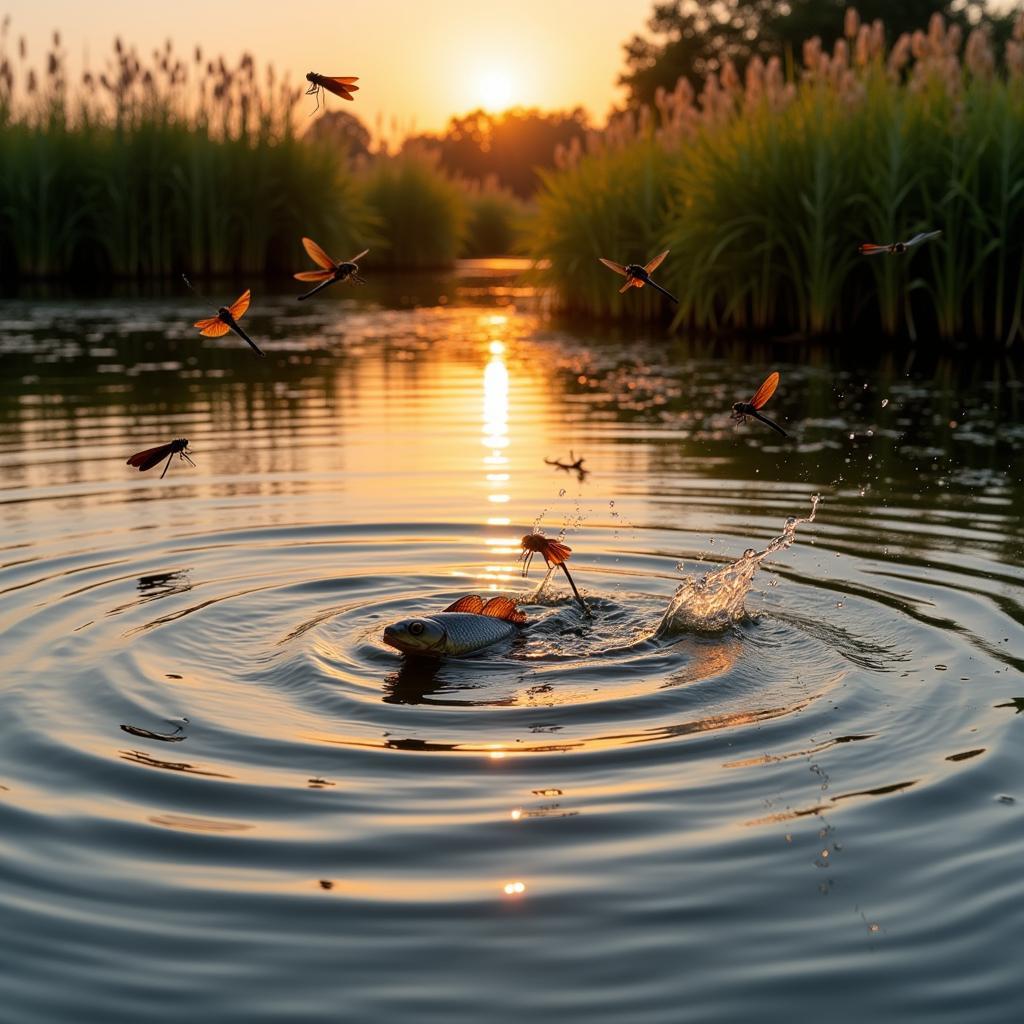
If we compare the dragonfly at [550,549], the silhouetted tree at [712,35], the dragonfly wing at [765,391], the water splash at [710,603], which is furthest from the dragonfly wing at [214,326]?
the silhouetted tree at [712,35]

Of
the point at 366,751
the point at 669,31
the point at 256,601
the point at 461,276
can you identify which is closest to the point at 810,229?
the point at 256,601

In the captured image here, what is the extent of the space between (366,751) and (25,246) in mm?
21524

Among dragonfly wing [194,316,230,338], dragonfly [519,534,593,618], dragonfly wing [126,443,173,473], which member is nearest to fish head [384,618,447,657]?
dragonfly [519,534,593,618]

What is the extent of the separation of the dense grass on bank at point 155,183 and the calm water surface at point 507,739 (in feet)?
49.2

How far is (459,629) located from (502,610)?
0.32 meters

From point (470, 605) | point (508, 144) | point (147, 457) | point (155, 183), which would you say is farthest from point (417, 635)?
point (508, 144)

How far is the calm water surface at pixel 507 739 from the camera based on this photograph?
9.23 feet

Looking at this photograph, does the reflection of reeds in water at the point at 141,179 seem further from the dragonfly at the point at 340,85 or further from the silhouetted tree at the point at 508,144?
the silhouetted tree at the point at 508,144

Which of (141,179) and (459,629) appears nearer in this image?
(459,629)

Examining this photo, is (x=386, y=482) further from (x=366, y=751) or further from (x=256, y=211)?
(x=256, y=211)

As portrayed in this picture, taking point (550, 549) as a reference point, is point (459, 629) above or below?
below

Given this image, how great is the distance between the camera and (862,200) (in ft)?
45.9

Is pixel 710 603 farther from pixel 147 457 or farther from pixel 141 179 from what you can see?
pixel 141 179

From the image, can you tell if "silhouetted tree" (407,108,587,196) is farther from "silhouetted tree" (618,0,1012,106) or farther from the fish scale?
the fish scale
